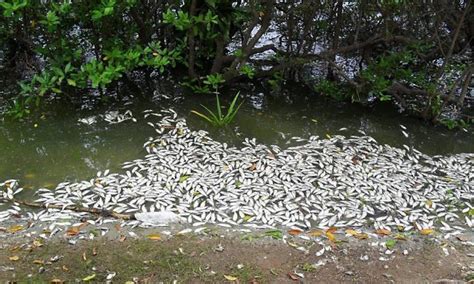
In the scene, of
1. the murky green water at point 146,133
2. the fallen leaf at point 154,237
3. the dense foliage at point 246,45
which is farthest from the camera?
the dense foliage at point 246,45

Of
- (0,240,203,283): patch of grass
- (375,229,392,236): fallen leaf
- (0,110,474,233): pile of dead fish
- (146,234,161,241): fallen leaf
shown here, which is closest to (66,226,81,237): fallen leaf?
(0,240,203,283): patch of grass

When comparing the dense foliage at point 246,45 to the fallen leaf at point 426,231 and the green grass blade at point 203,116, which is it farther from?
the fallen leaf at point 426,231

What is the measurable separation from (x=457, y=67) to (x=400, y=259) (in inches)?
114

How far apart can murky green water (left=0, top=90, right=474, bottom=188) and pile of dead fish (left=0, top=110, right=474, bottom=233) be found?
16 cm

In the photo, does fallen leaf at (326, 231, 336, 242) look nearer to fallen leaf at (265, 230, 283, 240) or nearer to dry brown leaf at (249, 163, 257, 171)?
fallen leaf at (265, 230, 283, 240)

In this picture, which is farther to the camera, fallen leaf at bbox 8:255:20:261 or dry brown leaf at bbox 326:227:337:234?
dry brown leaf at bbox 326:227:337:234

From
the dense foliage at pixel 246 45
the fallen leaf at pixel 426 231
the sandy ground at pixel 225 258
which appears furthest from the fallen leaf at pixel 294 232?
the dense foliage at pixel 246 45

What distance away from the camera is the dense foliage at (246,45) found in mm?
5066

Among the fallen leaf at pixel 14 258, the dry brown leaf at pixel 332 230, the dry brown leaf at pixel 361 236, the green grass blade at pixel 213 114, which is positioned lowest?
the fallen leaf at pixel 14 258

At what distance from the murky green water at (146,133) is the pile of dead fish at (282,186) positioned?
0.16 metres

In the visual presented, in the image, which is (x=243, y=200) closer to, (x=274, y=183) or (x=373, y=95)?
(x=274, y=183)

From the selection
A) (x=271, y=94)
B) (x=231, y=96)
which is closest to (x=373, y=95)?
(x=271, y=94)

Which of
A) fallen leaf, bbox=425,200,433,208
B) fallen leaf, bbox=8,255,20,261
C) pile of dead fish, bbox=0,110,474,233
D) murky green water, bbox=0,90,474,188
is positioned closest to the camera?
fallen leaf, bbox=8,255,20,261

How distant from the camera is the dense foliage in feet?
16.6
